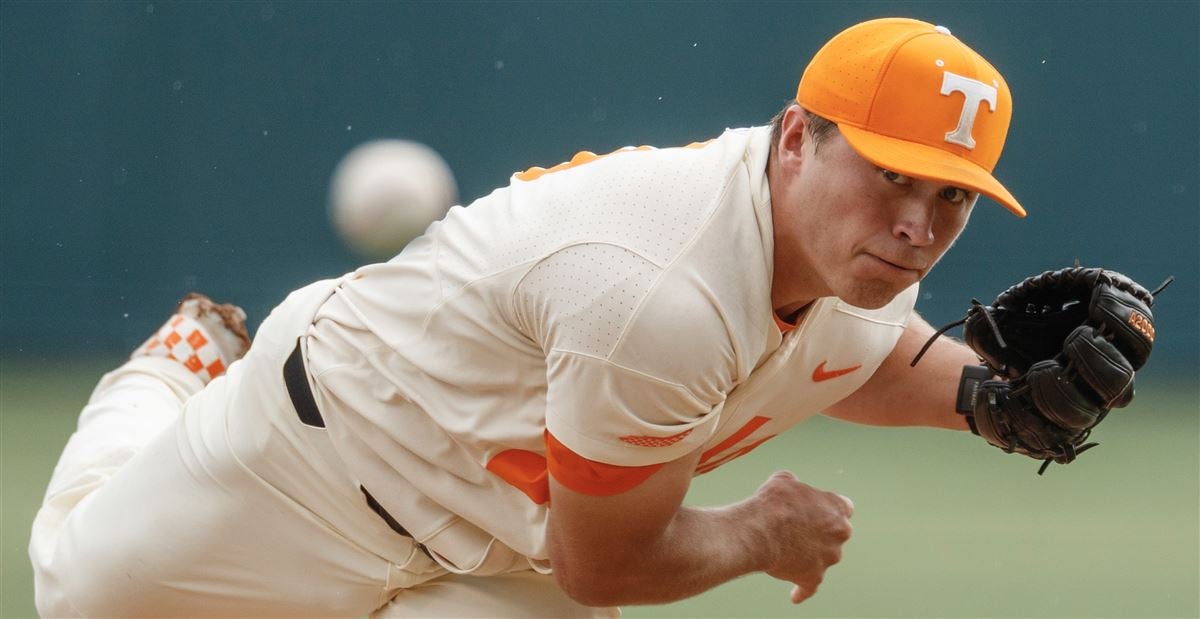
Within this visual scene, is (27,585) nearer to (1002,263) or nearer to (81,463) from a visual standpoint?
(81,463)

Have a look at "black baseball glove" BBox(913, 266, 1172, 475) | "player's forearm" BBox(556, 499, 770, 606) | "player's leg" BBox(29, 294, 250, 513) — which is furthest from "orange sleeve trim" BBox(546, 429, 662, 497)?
"player's leg" BBox(29, 294, 250, 513)

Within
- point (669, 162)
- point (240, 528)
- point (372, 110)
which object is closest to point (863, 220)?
point (669, 162)

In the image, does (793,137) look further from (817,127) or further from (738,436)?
(738,436)

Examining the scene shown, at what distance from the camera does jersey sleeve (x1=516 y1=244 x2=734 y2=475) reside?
2.25m

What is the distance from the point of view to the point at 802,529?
110 inches

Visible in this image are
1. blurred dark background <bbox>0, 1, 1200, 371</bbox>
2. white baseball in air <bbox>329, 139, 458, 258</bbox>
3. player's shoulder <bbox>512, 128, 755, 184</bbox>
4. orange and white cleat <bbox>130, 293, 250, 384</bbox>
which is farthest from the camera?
blurred dark background <bbox>0, 1, 1200, 371</bbox>

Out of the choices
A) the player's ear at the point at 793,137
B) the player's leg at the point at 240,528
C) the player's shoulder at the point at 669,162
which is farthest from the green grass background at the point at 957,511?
the player's ear at the point at 793,137

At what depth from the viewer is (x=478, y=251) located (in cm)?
255

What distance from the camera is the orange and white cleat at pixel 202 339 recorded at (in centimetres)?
416

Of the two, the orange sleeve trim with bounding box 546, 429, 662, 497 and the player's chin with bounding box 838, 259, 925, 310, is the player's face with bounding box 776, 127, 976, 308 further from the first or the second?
the orange sleeve trim with bounding box 546, 429, 662, 497

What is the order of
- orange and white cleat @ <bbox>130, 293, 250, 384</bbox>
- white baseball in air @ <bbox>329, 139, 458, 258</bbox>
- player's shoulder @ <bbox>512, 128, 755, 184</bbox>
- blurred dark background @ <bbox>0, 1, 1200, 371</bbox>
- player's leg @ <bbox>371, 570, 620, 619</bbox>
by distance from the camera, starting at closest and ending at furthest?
player's shoulder @ <bbox>512, 128, 755, 184</bbox> < player's leg @ <bbox>371, 570, 620, 619</bbox> < orange and white cleat @ <bbox>130, 293, 250, 384</bbox> < white baseball in air @ <bbox>329, 139, 458, 258</bbox> < blurred dark background @ <bbox>0, 1, 1200, 371</bbox>

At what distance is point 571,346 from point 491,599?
0.79m

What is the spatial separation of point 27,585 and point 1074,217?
16.6ft

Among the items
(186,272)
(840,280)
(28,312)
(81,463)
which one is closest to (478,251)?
(840,280)
